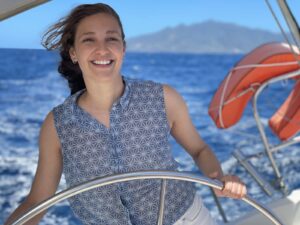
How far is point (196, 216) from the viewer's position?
3.64 ft

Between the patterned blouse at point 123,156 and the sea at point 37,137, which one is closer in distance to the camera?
the patterned blouse at point 123,156

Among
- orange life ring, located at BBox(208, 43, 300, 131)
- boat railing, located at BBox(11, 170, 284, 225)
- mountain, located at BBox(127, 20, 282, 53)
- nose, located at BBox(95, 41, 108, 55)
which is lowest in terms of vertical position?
mountain, located at BBox(127, 20, 282, 53)

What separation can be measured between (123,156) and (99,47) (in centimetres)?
22

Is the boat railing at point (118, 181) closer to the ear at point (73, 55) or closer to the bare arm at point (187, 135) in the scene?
the bare arm at point (187, 135)

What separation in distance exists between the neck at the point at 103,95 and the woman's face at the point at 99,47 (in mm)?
24

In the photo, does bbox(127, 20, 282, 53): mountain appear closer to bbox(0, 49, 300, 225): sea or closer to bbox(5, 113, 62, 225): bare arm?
bbox(0, 49, 300, 225): sea

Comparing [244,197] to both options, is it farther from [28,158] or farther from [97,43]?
[28,158]

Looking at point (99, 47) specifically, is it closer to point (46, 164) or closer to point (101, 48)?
point (101, 48)

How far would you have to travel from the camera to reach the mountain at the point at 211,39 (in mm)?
50875

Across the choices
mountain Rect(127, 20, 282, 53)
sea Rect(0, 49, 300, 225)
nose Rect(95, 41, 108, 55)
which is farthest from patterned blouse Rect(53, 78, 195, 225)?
mountain Rect(127, 20, 282, 53)

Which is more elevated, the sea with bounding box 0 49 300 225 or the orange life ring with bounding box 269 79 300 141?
the orange life ring with bounding box 269 79 300 141

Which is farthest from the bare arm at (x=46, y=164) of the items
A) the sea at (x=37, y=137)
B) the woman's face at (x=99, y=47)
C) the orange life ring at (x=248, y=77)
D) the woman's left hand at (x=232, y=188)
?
the orange life ring at (x=248, y=77)

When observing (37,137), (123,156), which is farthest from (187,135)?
(37,137)

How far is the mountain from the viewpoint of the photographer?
50.9 m
